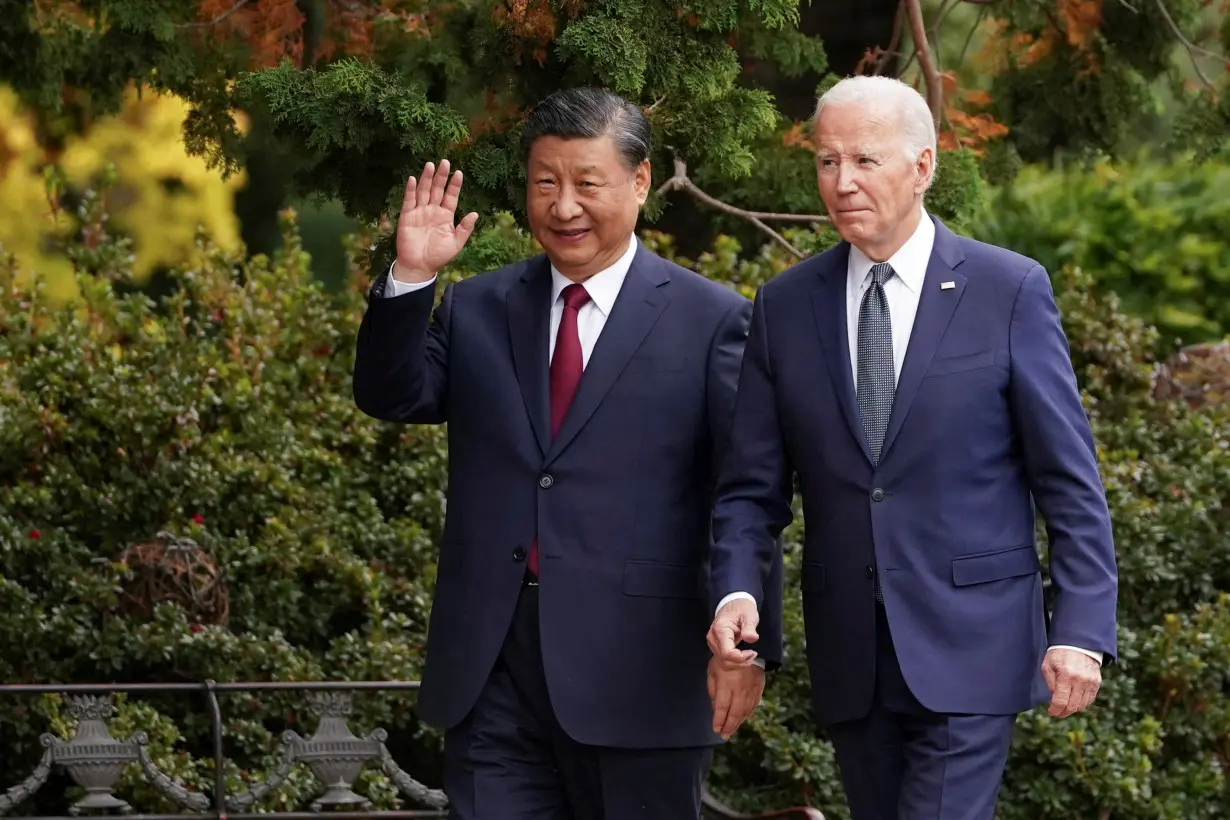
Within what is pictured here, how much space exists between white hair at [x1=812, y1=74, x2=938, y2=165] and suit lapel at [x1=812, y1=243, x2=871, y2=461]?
0.30 metres

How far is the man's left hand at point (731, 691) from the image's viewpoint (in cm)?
384

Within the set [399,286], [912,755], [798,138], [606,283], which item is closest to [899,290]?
[606,283]

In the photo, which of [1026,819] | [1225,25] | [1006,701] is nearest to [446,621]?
[1006,701]

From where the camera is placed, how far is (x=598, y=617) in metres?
4.01

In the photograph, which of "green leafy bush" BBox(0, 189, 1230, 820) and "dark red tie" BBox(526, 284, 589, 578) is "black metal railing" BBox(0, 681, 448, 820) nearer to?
"green leafy bush" BBox(0, 189, 1230, 820)

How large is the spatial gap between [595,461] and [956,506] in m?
0.79

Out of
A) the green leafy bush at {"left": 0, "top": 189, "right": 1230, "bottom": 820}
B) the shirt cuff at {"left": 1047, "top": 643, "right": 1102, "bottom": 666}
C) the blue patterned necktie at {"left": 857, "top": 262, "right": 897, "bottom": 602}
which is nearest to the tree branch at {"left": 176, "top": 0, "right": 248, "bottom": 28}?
the green leafy bush at {"left": 0, "top": 189, "right": 1230, "bottom": 820}

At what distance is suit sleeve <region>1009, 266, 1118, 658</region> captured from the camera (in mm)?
3557

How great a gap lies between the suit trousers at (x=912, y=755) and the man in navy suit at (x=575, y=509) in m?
0.29

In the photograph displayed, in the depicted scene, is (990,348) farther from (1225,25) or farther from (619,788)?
(1225,25)

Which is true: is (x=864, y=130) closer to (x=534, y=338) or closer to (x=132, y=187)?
(x=534, y=338)

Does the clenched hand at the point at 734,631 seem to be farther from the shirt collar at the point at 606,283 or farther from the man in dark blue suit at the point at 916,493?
the shirt collar at the point at 606,283

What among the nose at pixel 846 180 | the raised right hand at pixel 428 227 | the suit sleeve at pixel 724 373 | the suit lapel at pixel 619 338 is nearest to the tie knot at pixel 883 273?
the nose at pixel 846 180

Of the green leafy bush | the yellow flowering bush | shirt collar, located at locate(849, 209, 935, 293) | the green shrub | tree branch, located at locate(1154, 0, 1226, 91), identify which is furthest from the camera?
the green shrub
